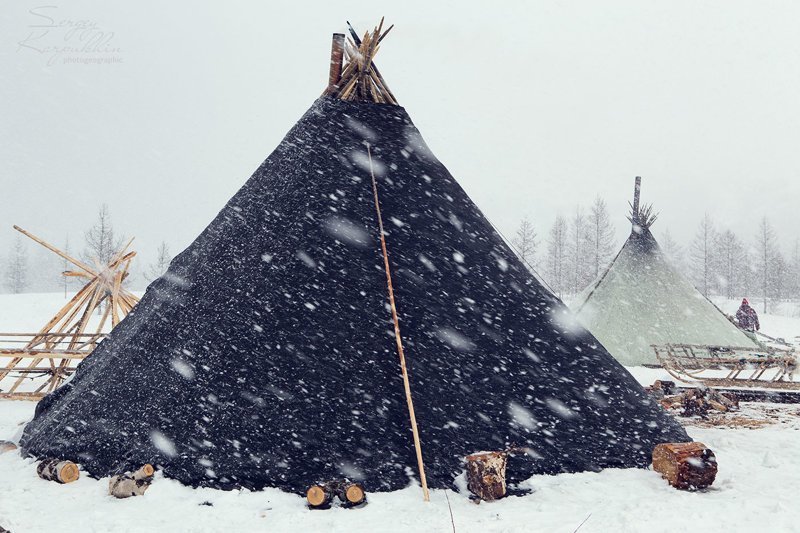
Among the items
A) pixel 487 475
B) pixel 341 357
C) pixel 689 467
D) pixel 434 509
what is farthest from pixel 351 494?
pixel 689 467

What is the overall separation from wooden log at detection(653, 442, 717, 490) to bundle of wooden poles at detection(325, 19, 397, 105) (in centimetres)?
516

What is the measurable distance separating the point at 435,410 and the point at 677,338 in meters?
9.77

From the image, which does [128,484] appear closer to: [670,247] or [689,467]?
[689,467]

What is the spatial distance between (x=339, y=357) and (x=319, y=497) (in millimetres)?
1292

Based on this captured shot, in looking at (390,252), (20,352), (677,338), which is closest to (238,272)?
(390,252)

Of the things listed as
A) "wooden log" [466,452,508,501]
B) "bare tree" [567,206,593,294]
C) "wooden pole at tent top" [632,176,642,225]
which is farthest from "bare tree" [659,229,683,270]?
"wooden log" [466,452,508,501]

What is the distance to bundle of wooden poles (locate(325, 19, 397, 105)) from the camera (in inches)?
265

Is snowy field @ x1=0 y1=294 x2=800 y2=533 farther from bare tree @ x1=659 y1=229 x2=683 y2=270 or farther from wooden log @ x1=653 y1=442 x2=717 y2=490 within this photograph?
bare tree @ x1=659 y1=229 x2=683 y2=270

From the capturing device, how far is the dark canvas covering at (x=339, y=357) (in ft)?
15.3

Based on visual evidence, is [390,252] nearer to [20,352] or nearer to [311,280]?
[311,280]

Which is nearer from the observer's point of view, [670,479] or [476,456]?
[476,456]

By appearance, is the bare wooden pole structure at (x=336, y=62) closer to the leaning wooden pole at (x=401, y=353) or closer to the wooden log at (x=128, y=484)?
the leaning wooden pole at (x=401, y=353)

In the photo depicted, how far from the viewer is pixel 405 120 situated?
273 inches

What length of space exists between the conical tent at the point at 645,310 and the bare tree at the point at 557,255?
30.9m
